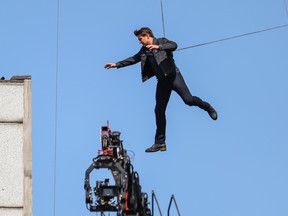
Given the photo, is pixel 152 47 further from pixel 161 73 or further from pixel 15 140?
pixel 15 140

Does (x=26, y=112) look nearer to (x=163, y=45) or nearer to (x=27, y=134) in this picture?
(x=27, y=134)

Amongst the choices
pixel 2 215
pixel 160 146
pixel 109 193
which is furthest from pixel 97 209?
pixel 2 215

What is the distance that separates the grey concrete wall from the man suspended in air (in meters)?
5.95

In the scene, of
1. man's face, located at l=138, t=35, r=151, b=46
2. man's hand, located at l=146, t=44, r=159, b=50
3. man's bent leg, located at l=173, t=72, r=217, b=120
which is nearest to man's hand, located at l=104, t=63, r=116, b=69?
man's face, located at l=138, t=35, r=151, b=46

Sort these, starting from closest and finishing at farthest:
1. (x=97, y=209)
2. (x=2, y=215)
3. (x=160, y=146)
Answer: (x=97, y=209)
(x=160, y=146)
(x=2, y=215)

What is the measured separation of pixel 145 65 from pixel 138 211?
91.1 inches

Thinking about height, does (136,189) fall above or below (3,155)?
below

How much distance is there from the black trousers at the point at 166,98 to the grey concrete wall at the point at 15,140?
589 centimetres

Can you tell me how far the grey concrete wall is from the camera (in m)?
30.9

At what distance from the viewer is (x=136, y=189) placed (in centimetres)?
2458

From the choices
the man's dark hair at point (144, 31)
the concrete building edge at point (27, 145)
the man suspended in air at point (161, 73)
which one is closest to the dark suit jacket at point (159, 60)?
the man suspended in air at point (161, 73)

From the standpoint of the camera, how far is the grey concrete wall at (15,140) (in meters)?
30.9

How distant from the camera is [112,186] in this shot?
23.8 meters

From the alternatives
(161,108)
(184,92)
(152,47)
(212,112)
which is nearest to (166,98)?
(161,108)
